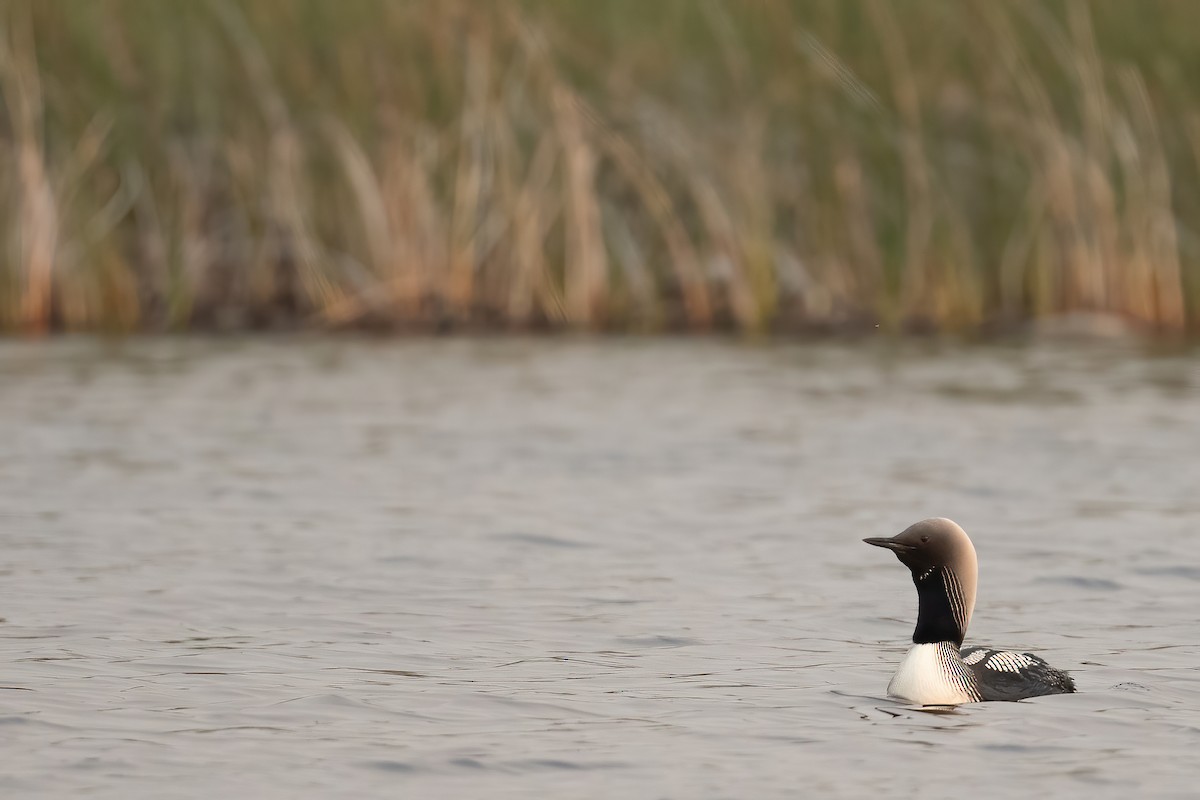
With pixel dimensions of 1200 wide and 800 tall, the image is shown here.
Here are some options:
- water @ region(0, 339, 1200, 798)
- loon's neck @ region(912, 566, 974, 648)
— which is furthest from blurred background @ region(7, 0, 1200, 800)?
loon's neck @ region(912, 566, 974, 648)

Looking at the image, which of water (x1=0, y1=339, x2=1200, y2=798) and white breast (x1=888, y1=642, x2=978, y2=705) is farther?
white breast (x1=888, y1=642, x2=978, y2=705)

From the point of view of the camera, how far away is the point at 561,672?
6625 millimetres

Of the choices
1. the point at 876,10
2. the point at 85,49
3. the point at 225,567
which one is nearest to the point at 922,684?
the point at 225,567

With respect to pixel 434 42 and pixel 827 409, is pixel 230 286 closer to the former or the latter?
pixel 434 42

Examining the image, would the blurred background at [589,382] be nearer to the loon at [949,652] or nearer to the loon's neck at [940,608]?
the loon at [949,652]

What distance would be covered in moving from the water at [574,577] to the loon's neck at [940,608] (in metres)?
0.25

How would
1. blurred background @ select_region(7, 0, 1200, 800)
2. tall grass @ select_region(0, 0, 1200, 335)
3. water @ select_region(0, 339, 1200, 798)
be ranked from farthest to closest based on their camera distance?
tall grass @ select_region(0, 0, 1200, 335) → blurred background @ select_region(7, 0, 1200, 800) → water @ select_region(0, 339, 1200, 798)

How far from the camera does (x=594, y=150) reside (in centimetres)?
1686

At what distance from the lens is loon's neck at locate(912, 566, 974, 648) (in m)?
6.37

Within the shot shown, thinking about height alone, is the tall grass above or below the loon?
above

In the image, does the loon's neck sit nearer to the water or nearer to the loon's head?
the loon's head

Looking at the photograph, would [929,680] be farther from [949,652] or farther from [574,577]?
[574,577]

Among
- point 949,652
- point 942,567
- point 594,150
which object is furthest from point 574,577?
point 594,150

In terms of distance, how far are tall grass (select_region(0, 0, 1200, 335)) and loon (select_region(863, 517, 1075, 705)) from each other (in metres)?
9.87
